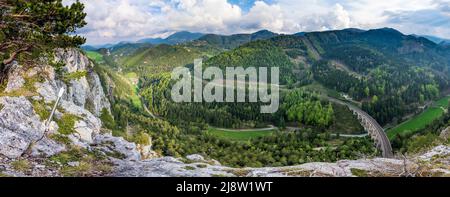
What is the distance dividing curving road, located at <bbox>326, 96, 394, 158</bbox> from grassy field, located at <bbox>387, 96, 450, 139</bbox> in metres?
4.66

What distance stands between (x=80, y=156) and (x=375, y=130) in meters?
130

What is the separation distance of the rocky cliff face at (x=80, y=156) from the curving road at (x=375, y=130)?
85.1 metres

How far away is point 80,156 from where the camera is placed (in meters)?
17.0

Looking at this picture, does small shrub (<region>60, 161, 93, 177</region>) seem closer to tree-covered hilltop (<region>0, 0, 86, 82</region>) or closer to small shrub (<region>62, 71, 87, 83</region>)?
tree-covered hilltop (<region>0, 0, 86, 82</region>)

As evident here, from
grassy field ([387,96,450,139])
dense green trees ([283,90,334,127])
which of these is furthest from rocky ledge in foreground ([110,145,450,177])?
dense green trees ([283,90,334,127])

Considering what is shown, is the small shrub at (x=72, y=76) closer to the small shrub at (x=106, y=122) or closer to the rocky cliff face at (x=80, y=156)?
the rocky cliff face at (x=80, y=156)

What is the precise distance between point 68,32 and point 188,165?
17.1 m

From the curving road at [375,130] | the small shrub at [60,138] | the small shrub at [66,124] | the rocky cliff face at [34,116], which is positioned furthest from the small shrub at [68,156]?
the curving road at [375,130]

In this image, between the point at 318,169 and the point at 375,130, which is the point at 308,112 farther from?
the point at 318,169

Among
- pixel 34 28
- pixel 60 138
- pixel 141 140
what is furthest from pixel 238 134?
pixel 60 138
